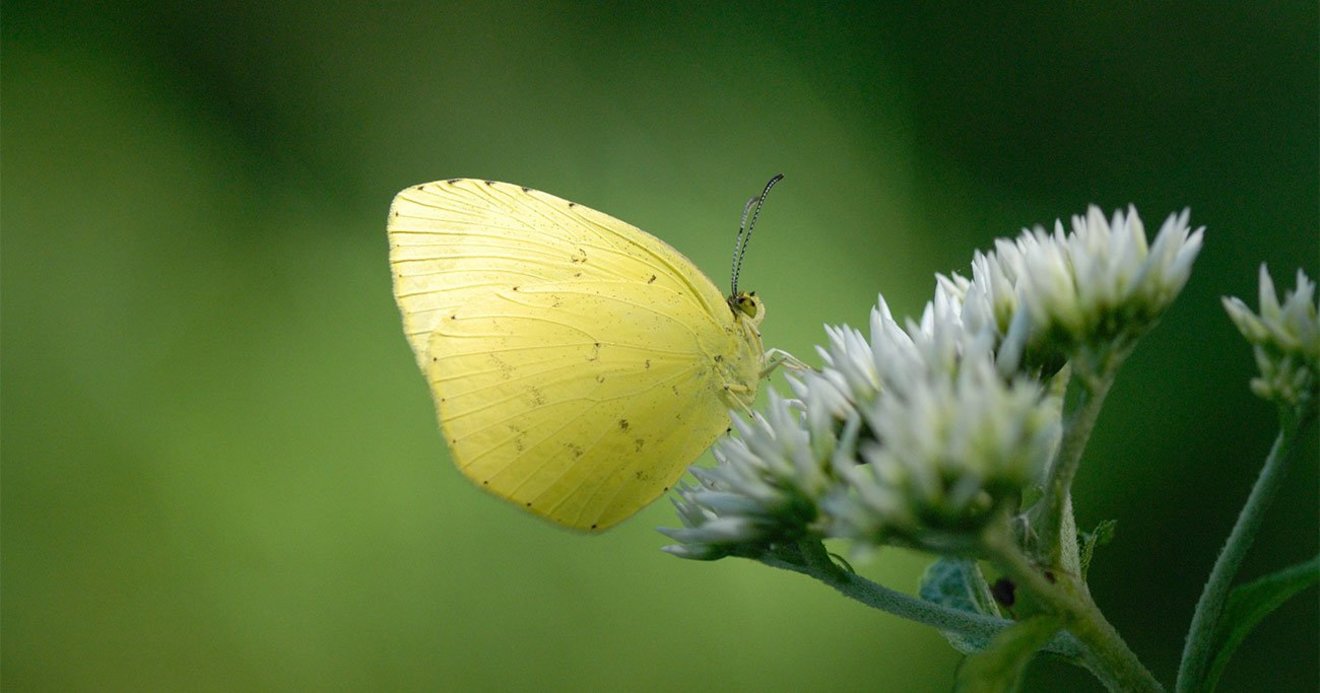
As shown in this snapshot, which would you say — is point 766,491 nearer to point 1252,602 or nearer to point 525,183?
point 1252,602

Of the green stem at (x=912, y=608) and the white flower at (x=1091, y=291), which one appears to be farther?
the white flower at (x=1091, y=291)

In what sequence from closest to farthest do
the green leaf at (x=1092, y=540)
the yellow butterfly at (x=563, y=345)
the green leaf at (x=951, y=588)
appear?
the green leaf at (x=1092, y=540) → the green leaf at (x=951, y=588) → the yellow butterfly at (x=563, y=345)

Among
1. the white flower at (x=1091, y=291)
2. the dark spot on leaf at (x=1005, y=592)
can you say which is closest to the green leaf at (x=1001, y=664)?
the dark spot on leaf at (x=1005, y=592)

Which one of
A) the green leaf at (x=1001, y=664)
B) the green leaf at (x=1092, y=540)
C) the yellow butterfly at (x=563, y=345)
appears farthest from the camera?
the yellow butterfly at (x=563, y=345)

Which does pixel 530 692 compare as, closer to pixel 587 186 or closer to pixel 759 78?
pixel 587 186

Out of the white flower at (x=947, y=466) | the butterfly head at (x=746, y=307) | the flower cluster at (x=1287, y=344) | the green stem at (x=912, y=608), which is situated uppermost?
the flower cluster at (x=1287, y=344)

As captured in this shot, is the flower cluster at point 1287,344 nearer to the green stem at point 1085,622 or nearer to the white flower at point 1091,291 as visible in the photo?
the white flower at point 1091,291

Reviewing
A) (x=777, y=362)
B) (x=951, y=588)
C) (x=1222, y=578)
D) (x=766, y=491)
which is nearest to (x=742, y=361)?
(x=777, y=362)

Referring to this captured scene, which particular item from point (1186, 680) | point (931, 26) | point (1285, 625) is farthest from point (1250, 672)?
point (931, 26)
